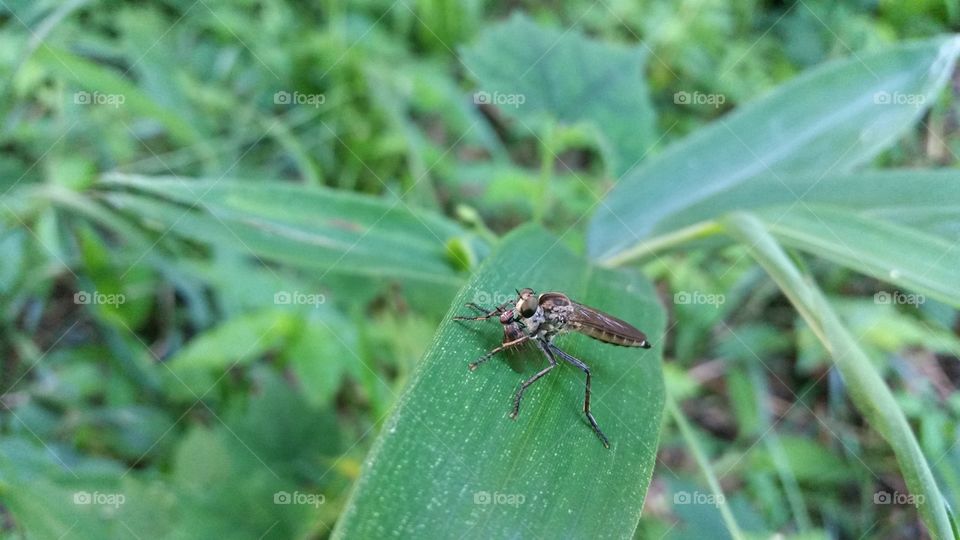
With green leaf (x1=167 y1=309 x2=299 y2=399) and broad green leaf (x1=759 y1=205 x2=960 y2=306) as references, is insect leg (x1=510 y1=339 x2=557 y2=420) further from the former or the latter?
green leaf (x1=167 y1=309 x2=299 y2=399)

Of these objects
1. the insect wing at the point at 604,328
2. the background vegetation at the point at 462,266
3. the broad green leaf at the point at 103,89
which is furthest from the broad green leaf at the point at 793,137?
the broad green leaf at the point at 103,89

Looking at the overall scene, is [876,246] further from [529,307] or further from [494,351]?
[494,351]

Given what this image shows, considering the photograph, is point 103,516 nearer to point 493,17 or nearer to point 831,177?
point 831,177

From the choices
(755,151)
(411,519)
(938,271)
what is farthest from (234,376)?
(938,271)

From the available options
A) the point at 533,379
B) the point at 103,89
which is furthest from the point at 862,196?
the point at 103,89

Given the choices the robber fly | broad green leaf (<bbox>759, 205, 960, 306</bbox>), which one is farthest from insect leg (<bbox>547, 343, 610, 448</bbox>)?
broad green leaf (<bbox>759, 205, 960, 306</bbox>)

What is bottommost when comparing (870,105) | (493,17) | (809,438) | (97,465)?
(809,438)
